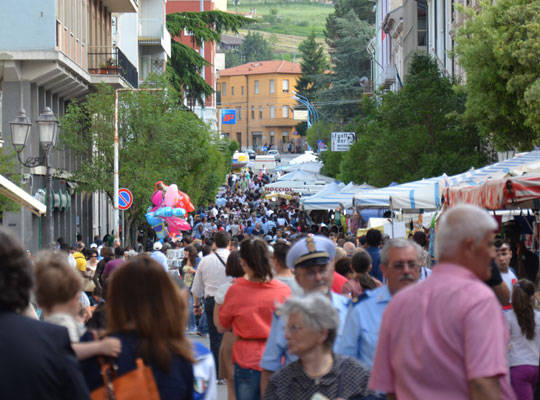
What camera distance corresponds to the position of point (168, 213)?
31.9 m

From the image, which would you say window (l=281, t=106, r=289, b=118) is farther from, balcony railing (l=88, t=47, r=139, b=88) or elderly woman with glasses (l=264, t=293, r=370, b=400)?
elderly woman with glasses (l=264, t=293, r=370, b=400)


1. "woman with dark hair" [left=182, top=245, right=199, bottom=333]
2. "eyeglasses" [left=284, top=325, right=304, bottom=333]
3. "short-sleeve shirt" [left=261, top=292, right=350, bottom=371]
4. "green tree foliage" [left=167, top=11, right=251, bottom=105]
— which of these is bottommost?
"woman with dark hair" [left=182, top=245, right=199, bottom=333]

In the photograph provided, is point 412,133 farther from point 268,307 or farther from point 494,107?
point 268,307

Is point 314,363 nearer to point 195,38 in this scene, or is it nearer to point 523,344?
point 523,344

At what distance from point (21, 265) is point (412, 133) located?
28.0 m

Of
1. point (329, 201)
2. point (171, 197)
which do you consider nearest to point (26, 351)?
point (329, 201)

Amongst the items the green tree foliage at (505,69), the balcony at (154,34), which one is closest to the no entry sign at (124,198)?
the green tree foliage at (505,69)

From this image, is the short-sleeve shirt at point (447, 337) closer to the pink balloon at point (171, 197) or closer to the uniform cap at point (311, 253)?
the uniform cap at point (311, 253)

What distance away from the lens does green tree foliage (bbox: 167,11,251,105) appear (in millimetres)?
53469

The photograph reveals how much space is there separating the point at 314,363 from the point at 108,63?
112 feet

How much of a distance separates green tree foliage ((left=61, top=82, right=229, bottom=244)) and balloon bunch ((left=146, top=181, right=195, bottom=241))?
5.37ft

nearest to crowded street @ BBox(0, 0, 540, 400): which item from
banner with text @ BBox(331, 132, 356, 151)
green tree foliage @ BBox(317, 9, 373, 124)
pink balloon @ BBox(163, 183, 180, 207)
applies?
pink balloon @ BBox(163, 183, 180, 207)

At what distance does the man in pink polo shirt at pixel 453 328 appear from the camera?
13.9 ft

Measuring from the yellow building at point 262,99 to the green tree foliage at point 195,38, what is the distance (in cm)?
10680
